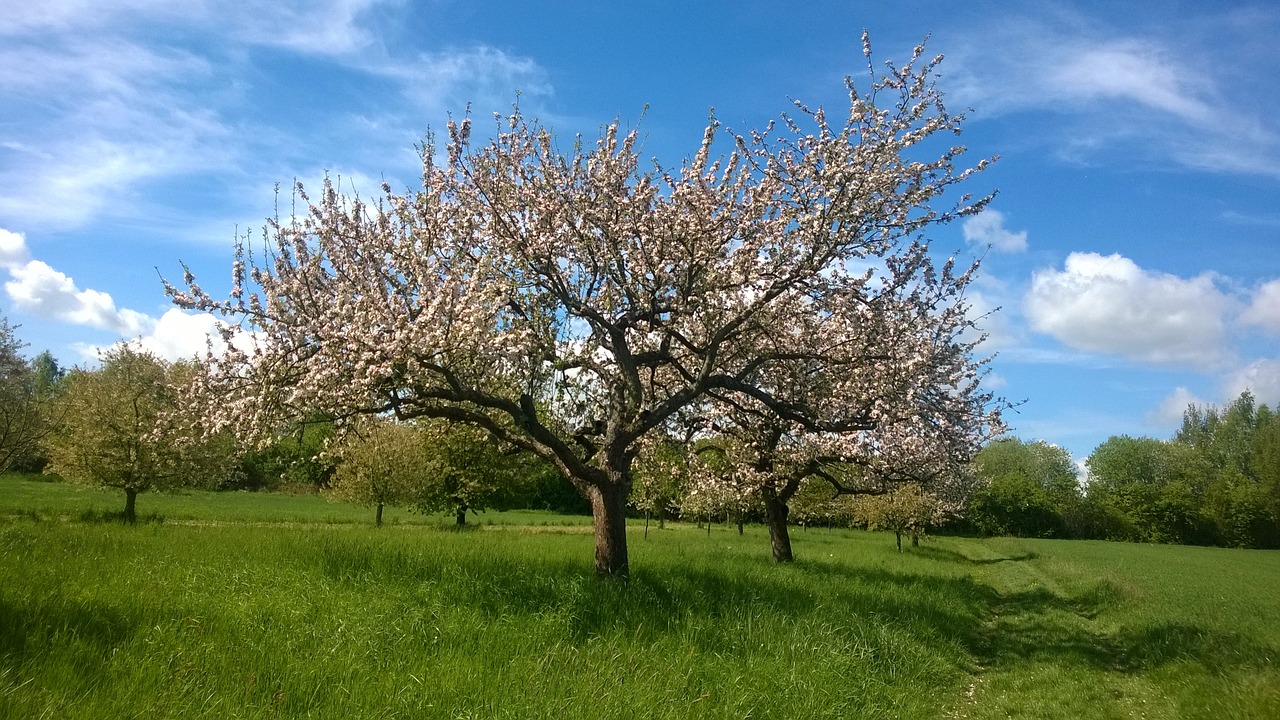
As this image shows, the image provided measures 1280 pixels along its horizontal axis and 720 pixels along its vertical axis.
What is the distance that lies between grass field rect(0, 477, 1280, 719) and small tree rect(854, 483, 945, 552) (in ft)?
89.9

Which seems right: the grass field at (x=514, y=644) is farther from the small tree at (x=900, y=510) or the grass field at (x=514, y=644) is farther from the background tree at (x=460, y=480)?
the small tree at (x=900, y=510)

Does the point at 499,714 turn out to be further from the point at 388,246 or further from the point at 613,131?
the point at 613,131

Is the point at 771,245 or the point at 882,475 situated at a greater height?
the point at 771,245

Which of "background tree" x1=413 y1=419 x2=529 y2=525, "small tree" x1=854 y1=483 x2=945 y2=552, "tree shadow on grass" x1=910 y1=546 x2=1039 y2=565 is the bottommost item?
"tree shadow on grass" x1=910 y1=546 x2=1039 y2=565

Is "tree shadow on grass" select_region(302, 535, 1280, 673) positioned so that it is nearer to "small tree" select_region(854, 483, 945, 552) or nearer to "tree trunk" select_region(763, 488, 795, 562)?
"tree trunk" select_region(763, 488, 795, 562)

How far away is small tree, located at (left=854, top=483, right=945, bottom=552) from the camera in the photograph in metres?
45.2

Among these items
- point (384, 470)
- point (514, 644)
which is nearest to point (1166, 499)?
point (384, 470)

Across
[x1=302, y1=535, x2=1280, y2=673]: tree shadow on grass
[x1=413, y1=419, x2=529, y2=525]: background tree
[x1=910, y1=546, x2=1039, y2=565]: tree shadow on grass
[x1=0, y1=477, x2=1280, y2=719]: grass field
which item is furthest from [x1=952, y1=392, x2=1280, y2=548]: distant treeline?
[x1=0, y1=477, x2=1280, y2=719]: grass field

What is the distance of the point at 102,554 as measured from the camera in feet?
37.2

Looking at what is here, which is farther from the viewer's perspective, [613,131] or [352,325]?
[613,131]

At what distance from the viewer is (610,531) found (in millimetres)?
13961

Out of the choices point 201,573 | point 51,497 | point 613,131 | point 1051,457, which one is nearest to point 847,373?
point 613,131

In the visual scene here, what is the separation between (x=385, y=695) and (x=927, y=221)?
1160cm

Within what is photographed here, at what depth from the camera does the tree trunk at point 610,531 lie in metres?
13.9
